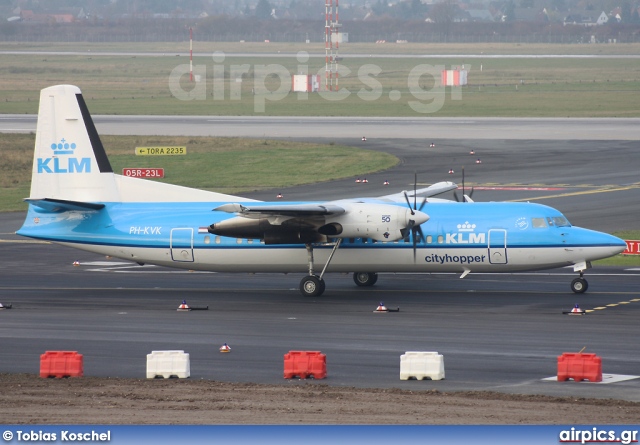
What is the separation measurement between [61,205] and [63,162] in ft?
5.66

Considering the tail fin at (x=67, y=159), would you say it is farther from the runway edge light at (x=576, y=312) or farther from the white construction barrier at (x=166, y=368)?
the white construction barrier at (x=166, y=368)

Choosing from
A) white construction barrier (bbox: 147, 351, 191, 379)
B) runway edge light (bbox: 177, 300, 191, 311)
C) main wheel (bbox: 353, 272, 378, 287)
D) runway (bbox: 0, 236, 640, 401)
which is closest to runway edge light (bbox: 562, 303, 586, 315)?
runway (bbox: 0, 236, 640, 401)

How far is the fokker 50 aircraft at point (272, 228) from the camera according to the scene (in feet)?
99.3

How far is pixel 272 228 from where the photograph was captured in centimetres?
3061

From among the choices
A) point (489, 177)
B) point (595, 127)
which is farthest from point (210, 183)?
point (595, 127)

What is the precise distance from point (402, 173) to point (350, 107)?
45.1 m

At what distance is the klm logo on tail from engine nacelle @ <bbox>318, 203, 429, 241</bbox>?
816cm

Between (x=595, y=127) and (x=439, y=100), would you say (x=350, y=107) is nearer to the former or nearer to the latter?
(x=439, y=100)

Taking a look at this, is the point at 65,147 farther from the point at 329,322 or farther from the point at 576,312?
the point at 576,312

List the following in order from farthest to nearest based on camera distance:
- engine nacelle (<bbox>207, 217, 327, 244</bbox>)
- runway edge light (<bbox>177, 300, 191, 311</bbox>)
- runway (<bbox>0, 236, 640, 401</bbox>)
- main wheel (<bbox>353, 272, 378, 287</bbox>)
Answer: main wheel (<bbox>353, 272, 378, 287</bbox>)
engine nacelle (<bbox>207, 217, 327, 244</bbox>)
runway edge light (<bbox>177, 300, 191, 311</bbox>)
runway (<bbox>0, 236, 640, 401</bbox>)

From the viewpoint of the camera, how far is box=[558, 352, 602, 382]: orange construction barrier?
784 inches

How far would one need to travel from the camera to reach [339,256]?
3134 cm

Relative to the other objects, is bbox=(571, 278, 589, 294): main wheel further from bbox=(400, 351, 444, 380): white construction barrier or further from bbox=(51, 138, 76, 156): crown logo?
bbox=(51, 138, 76, 156): crown logo

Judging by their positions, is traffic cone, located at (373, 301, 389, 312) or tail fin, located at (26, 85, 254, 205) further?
tail fin, located at (26, 85, 254, 205)
